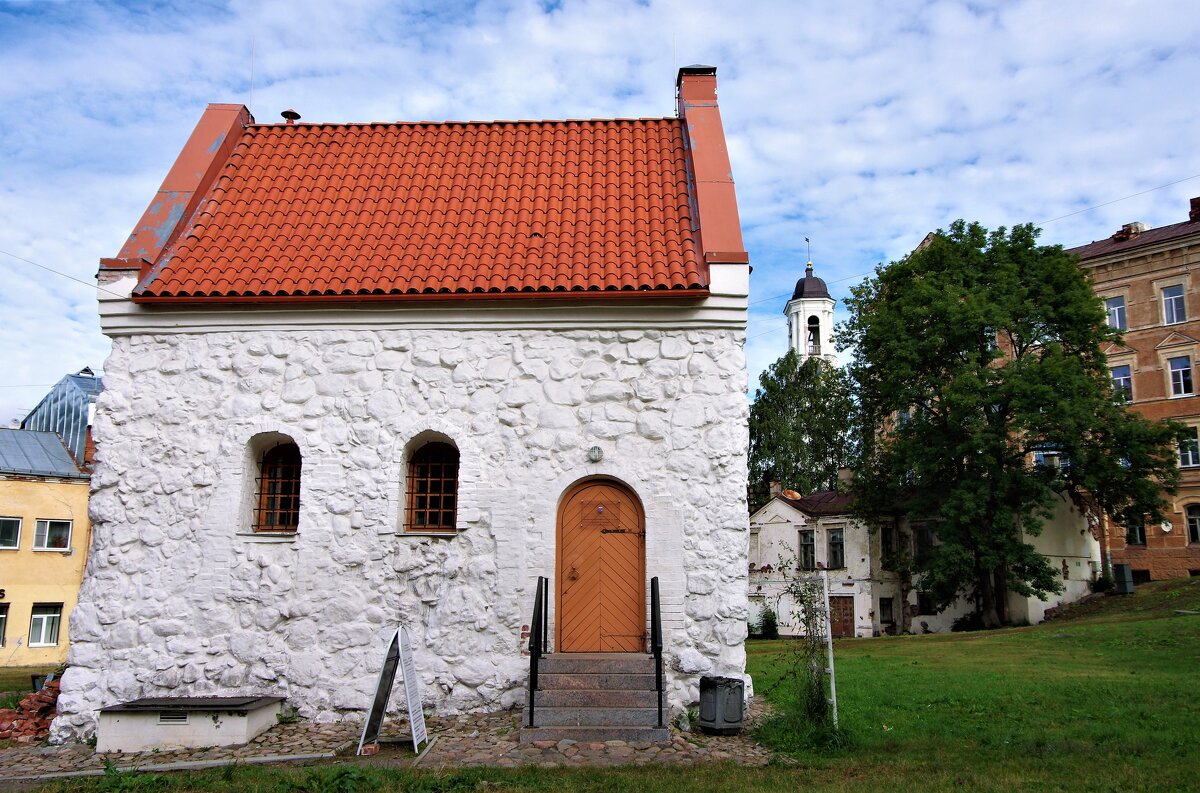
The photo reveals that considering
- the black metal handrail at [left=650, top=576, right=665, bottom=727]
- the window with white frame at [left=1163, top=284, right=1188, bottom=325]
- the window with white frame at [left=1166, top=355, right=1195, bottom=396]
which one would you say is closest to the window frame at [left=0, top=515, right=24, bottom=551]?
the black metal handrail at [left=650, top=576, right=665, bottom=727]

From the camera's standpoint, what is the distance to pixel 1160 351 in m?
34.1

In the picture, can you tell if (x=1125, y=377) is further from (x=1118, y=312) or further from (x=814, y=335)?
(x=814, y=335)

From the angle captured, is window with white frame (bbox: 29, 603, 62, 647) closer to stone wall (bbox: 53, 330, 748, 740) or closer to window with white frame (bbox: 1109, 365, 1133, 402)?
stone wall (bbox: 53, 330, 748, 740)

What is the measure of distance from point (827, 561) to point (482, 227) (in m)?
A: 26.2

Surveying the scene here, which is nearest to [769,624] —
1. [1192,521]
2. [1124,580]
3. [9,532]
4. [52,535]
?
[1124,580]

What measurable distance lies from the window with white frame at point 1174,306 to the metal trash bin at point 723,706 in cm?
3291

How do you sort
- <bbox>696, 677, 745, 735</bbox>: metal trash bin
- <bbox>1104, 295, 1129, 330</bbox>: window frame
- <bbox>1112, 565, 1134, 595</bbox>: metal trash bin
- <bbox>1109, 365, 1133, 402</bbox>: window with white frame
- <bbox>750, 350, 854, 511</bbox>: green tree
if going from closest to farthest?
<bbox>696, 677, 745, 735</bbox>: metal trash bin < <bbox>1112, 565, 1134, 595</bbox>: metal trash bin < <bbox>1109, 365, 1133, 402</bbox>: window with white frame < <bbox>1104, 295, 1129, 330</bbox>: window frame < <bbox>750, 350, 854, 511</bbox>: green tree

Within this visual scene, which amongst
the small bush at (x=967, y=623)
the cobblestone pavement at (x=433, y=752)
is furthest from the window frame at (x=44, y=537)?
the small bush at (x=967, y=623)

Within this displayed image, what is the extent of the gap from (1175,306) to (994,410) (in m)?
12.7

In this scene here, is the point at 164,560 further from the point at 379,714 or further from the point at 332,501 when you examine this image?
the point at 379,714

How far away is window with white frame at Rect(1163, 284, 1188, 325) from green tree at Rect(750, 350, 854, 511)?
43.4ft

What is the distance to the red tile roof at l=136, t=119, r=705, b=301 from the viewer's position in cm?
1036

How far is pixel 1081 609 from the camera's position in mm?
27953

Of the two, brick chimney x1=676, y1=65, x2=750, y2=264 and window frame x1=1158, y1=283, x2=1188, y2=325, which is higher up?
window frame x1=1158, y1=283, x2=1188, y2=325
